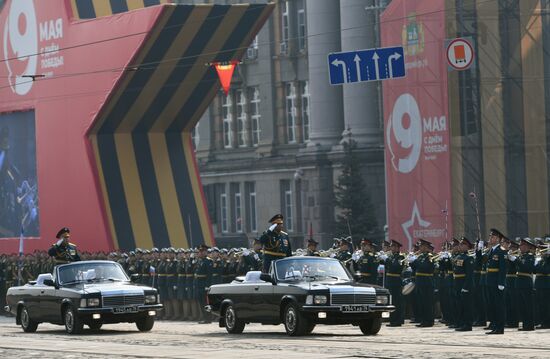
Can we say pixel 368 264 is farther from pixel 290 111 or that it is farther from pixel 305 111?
pixel 290 111

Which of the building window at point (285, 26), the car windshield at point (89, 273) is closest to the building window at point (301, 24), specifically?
the building window at point (285, 26)

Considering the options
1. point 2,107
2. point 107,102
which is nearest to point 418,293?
point 107,102

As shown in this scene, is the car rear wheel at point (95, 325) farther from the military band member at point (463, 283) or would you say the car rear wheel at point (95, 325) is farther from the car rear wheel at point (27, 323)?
the military band member at point (463, 283)

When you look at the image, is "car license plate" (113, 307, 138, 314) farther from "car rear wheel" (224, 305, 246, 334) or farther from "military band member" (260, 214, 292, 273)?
"military band member" (260, 214, 292, 273)

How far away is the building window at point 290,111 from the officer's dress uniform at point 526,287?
47145 mm

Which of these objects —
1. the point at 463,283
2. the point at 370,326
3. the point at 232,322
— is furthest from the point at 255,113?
the point at 370,326

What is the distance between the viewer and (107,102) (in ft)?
132

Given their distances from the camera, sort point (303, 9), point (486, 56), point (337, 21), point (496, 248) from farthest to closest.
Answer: point (303, 9) < point (337, 21) < point (486, 56) < point (496, 248)

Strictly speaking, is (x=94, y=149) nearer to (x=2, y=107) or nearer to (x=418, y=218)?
(x=2, y=107)

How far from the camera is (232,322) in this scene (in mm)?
26859

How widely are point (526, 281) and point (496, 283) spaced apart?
78cm

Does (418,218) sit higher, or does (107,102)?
(107,102)

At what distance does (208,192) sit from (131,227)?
120ft

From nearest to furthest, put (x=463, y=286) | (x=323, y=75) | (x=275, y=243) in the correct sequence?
(x=463, y=286) → (x=275, y=243) → (x=323, y=75)
